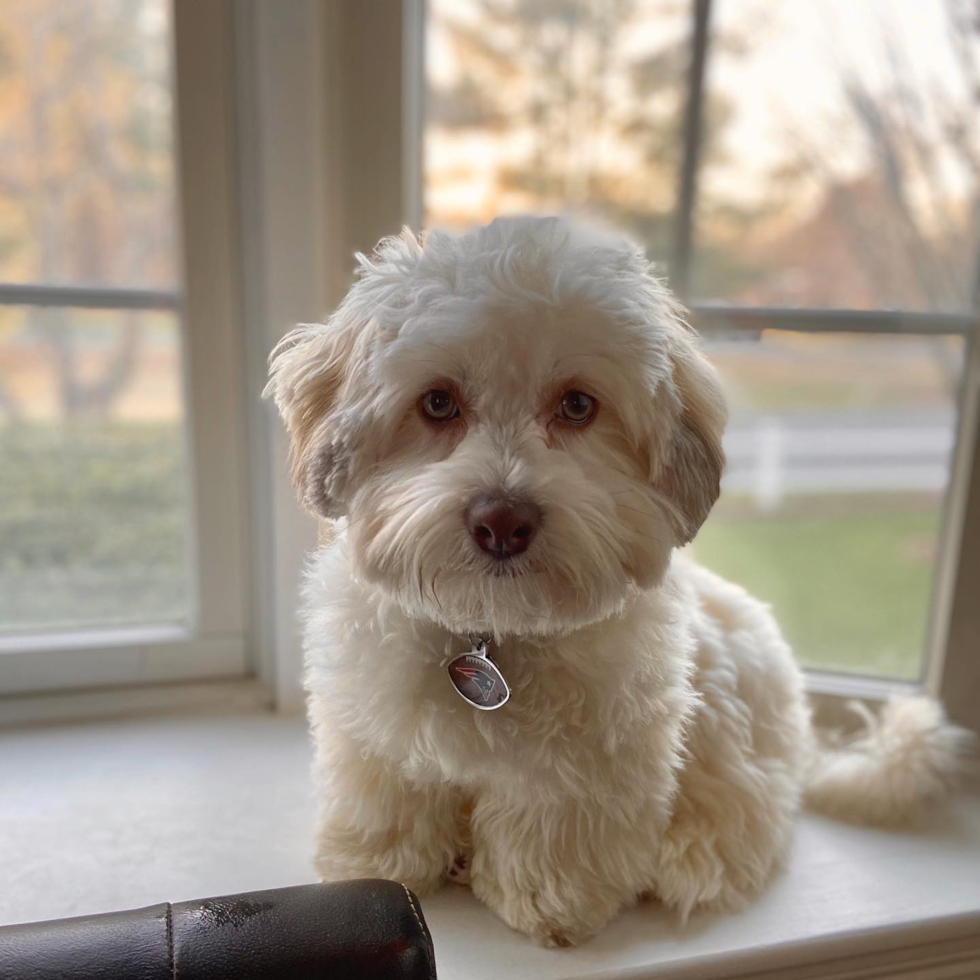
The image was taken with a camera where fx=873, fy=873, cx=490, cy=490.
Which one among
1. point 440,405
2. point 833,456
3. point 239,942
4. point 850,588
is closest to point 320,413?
point 440,405

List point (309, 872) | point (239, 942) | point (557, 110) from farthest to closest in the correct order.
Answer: point (557, 110) < point (309, 872) < point (239, 942)

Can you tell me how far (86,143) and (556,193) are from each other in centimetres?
70

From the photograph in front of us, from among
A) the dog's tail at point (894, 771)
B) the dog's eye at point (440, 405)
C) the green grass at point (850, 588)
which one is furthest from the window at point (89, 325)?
the dog's tail at point (894, 771)

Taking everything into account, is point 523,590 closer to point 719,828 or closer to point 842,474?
point 719,828

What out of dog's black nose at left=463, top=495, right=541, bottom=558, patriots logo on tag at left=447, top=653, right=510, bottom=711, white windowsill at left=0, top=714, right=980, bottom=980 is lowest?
white windowsill at left=0, top=714, right=980, bottom=980

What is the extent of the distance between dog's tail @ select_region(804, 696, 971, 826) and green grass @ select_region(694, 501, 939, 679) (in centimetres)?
20

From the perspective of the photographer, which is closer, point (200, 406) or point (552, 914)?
point (552, 914)

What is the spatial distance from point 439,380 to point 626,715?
381mm

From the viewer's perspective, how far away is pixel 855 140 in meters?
1.35

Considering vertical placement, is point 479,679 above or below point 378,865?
above

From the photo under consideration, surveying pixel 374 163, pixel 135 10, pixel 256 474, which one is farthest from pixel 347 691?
pixel 135 10

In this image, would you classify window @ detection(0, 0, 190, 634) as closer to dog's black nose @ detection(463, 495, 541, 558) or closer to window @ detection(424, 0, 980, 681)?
window @ detection(424, 0, 980, 681)

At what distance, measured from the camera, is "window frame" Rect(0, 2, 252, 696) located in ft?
4.18

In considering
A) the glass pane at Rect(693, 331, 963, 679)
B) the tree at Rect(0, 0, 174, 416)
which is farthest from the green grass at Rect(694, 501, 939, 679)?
the tree at Rect(0, 0, 174, 416)
